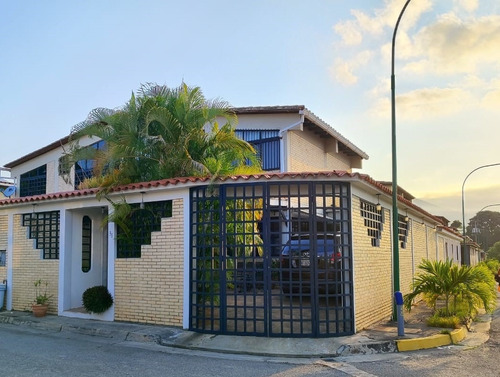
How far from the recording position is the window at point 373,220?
37.4 feet

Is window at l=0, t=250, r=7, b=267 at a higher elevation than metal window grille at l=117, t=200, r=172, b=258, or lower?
lower

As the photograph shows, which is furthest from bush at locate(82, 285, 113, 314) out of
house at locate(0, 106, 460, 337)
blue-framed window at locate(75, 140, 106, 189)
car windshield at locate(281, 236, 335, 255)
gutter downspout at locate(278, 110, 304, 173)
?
blue-framed window at locate(75, 140, 106, 189)

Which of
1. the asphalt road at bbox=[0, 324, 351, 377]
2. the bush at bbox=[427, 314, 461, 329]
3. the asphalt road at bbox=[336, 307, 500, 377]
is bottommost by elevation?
the asphalt road at bbox=[336, 307, 500, 377]

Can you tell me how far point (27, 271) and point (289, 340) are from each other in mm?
8129

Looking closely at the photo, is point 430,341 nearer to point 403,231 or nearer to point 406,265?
point 403,231

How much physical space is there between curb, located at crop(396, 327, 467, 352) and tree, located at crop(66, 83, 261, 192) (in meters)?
5.11

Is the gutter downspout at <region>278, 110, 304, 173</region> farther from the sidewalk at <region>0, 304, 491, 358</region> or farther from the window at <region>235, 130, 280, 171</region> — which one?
the sidewalk at <region>0, 304, 491, 358</region>

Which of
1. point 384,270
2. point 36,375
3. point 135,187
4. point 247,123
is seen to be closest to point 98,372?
point 36,375

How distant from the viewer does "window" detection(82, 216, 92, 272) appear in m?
13.6

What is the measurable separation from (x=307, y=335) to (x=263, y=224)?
236 centimetres

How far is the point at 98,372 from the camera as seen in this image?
750 centimetres

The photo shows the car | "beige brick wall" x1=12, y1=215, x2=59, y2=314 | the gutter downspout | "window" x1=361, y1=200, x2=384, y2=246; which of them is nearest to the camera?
the car

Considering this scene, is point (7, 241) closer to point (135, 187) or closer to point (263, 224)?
point (135, 187)

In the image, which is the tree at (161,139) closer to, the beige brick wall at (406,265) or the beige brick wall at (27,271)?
the beige brick wall at (27,271)
